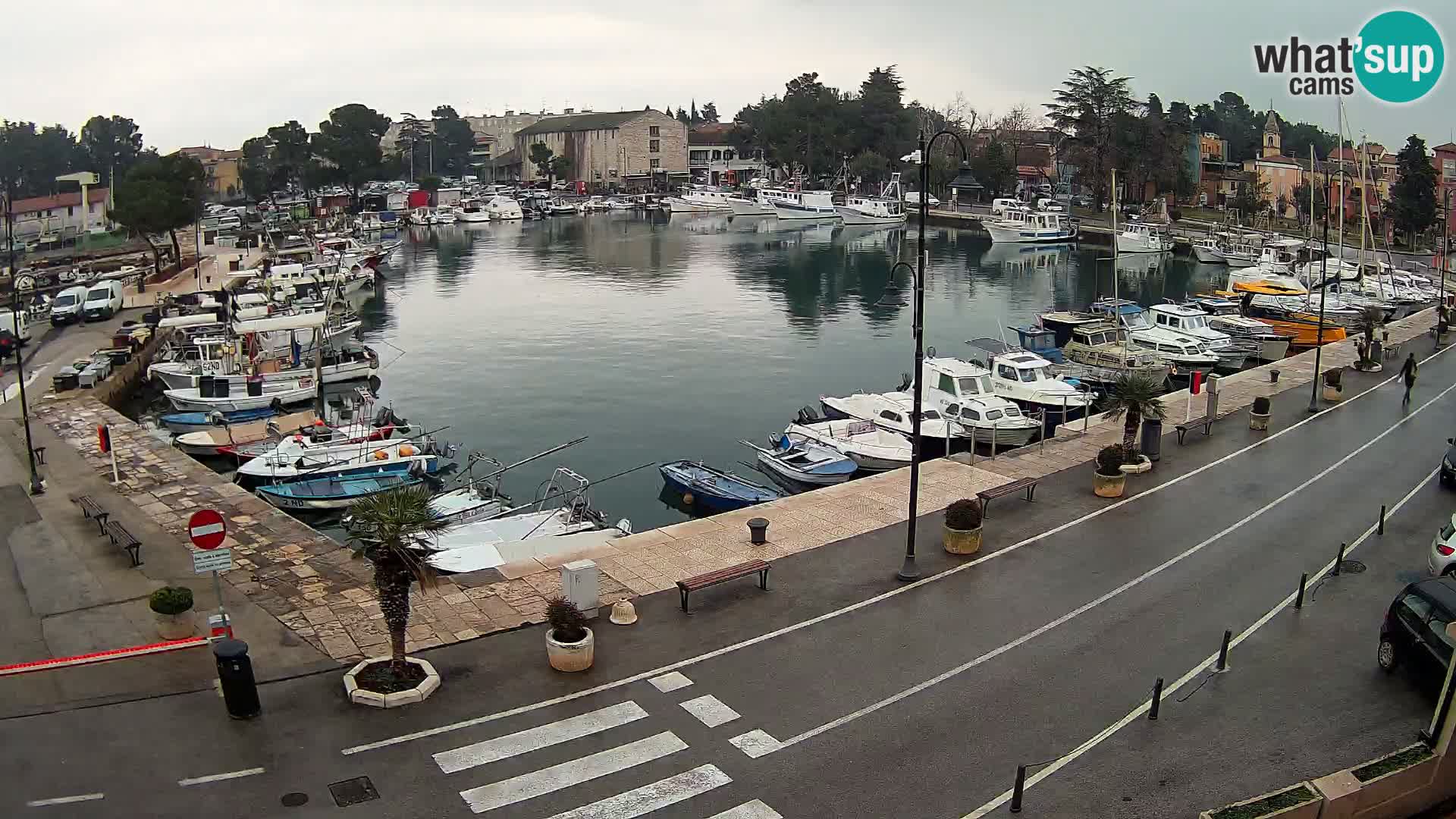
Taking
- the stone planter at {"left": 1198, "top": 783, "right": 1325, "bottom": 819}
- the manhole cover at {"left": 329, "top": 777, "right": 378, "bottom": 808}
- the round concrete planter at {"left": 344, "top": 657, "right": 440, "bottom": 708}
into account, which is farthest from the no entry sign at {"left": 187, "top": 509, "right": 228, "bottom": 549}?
the stone planter at {"left": 1198, "top": 783, "right": 1325, "bottom": 819}

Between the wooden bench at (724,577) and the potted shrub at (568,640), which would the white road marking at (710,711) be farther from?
the wooden bench at (724,577)

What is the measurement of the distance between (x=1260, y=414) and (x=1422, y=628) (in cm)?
1609

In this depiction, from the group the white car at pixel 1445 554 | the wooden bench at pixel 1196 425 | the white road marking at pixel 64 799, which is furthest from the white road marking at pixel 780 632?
the white car at pixel 1445 554

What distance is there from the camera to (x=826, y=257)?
336 feet

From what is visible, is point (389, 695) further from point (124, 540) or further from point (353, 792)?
point (124, 540)

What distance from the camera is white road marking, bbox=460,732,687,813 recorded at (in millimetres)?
12312

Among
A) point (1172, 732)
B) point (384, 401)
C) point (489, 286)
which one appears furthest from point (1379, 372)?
point (489, 286)

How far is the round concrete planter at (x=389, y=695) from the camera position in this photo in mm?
14383

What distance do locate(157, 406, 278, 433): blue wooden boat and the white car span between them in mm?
36179

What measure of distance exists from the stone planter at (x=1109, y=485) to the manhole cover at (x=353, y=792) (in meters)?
17.0

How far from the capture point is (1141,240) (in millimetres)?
99562

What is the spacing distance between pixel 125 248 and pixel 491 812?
95747 mm

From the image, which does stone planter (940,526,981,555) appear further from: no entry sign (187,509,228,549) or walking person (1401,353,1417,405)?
walking person (1401,353,1417,405)

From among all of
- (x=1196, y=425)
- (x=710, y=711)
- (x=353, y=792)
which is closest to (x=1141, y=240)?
(x=1196, y=425)
